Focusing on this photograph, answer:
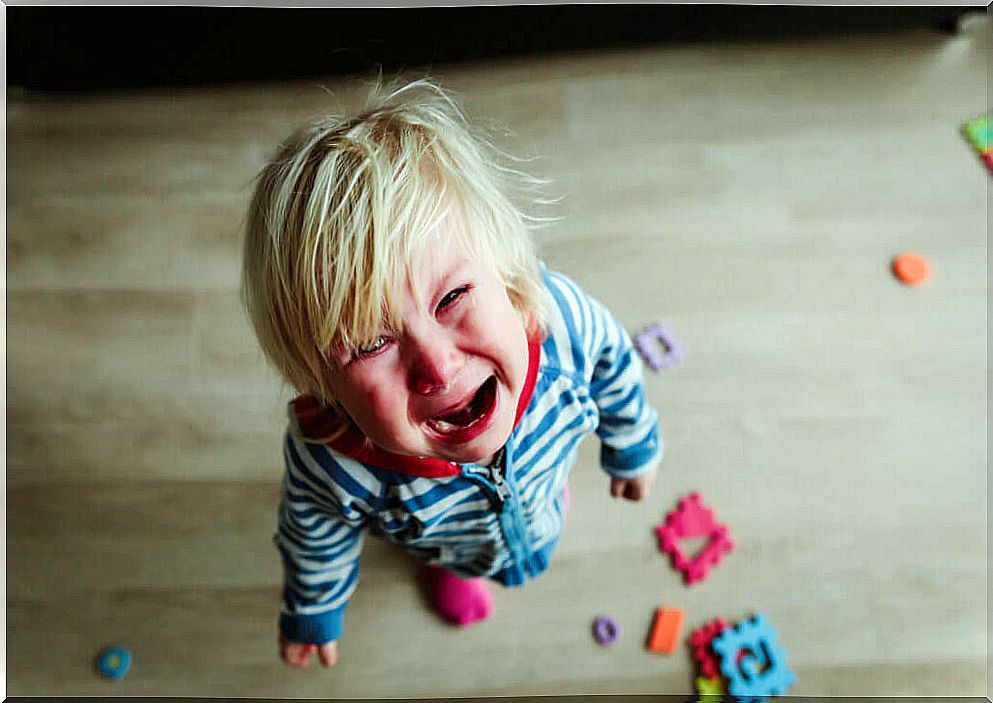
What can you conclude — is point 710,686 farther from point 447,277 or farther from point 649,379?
point 447,277

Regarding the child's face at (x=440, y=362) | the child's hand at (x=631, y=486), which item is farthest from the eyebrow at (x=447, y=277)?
the child's hand at (x=631, y=486)

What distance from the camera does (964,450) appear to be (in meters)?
0.72

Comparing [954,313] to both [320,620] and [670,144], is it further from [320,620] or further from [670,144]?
[320,620]

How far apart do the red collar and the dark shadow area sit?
0.28 meters

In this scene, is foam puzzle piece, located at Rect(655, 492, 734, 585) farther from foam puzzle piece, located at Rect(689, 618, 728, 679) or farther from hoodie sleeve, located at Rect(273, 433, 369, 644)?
hoodie sleeve, located at Rect(273, 433, 369, 644)

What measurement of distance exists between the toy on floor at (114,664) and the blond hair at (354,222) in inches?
15.3

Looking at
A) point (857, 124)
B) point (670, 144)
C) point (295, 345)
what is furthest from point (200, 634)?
point (857, 124)

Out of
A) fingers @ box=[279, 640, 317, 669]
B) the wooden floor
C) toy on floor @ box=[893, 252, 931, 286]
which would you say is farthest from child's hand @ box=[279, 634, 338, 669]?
toy on floor @ box=[893, 252, 931, 286]

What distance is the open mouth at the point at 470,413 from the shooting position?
39cm

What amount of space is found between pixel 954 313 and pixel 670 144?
0.28m

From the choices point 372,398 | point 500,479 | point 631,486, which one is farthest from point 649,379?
point 372,398

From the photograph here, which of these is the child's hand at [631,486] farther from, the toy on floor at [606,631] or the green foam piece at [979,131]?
the green foam piece at [979,131]

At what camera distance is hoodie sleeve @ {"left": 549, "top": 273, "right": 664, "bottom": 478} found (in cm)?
48

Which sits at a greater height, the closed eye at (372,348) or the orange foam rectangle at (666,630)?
the closed eye at (372,348)
